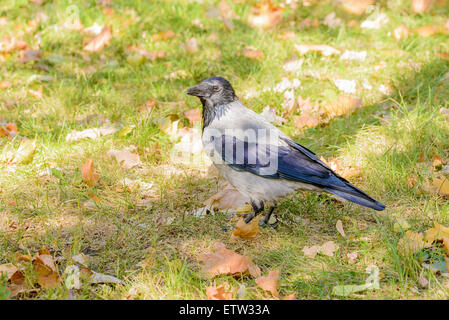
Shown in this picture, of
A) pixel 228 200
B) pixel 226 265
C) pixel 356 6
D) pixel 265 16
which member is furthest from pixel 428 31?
pixel 226 265

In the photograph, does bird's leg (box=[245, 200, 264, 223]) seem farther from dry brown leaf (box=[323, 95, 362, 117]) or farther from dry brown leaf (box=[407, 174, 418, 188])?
dry brown leaf (box=[323, 95, 362, 117])

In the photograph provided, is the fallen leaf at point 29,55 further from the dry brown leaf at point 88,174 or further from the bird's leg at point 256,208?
the bird's leg at point 256,208

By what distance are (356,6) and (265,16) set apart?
1.28m

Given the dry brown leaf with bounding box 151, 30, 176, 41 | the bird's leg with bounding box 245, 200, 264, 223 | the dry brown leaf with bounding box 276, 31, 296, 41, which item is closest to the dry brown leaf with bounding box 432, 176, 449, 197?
the bird's leg with bounding box 245, 200, 264, 223

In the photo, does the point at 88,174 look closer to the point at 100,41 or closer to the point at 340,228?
the point at 340,228

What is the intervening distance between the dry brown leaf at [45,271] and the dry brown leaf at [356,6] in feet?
18.0

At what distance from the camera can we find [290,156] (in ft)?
11.1

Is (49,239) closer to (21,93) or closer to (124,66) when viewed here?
(21,93)

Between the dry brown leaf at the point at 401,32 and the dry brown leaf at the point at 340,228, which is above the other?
the dry brown leaf at the point at 401,32

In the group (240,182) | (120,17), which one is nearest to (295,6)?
(120,17)

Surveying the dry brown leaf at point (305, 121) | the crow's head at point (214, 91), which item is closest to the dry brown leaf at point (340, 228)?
the crow's head at point (214, 91)

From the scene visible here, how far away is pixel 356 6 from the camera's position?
6.82 meters

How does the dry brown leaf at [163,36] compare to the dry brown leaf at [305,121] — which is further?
the dry brown leaf at [163,36]

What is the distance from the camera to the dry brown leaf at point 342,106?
15.4 feet
